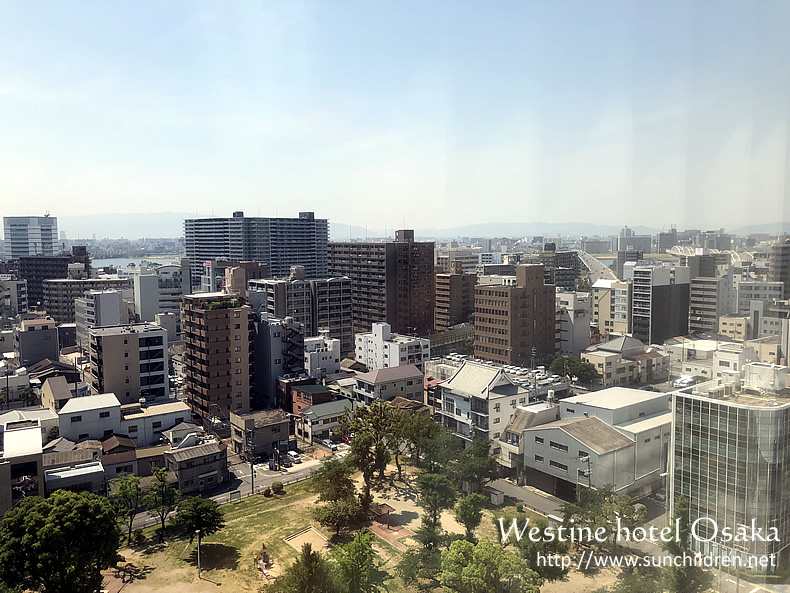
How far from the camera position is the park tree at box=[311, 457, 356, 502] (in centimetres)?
501

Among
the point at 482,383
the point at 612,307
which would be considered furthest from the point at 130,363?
the point at 612,307

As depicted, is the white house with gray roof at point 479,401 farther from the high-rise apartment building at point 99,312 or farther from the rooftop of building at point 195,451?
the high-rise apartment building at point 99,312

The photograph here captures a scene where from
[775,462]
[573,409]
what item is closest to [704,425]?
[775,462]

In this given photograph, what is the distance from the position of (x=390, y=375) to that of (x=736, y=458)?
5087 millimetres

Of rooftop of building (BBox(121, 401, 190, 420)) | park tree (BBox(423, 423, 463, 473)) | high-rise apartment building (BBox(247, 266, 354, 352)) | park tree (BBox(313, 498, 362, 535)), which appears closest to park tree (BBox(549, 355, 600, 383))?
park tree (BBox(423, 423, 463, 473))

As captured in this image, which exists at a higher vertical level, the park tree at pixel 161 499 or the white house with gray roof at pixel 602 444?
the white house with gray roof at pixel 602 444

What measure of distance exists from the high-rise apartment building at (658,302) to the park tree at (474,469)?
14.1ft

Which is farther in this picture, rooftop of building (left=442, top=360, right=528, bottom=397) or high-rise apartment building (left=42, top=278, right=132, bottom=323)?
high-rise apartment building (left=42, top=278, right=132, bottom=323)

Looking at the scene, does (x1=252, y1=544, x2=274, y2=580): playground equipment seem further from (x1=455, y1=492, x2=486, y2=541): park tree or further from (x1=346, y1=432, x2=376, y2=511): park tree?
(x1=455, y1=492, x2=486, y2=541): park tree

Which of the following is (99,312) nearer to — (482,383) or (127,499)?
(127,499)

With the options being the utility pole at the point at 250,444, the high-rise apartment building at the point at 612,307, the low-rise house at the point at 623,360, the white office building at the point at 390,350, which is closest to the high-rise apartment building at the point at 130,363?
the utility pole at the point at 250,444

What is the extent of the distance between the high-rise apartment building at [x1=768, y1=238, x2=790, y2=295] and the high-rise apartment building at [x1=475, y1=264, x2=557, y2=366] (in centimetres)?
596

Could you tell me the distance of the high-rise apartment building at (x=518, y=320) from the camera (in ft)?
33.1

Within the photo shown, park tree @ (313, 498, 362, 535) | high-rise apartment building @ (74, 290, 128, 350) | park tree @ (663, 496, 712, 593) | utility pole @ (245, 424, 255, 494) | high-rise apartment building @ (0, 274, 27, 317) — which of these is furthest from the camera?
high-rise apartment building @ (0, 274, 27, 317)
